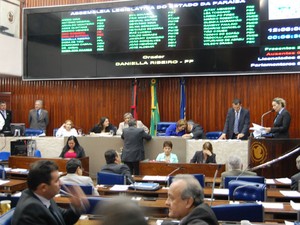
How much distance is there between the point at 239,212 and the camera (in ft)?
9.79

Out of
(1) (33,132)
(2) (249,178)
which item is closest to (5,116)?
(1) (33,132)

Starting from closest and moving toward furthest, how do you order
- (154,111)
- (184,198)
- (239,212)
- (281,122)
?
1. (184,198)
2. (239,212)
3. (281,122)
4. (154,111)

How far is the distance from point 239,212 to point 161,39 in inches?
253

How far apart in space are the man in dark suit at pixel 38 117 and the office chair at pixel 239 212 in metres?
7.98

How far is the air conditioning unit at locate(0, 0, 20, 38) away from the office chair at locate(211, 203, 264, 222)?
351 inches

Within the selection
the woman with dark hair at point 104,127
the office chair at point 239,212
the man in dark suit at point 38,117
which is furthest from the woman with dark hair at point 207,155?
the man in dark suit at point 38,117

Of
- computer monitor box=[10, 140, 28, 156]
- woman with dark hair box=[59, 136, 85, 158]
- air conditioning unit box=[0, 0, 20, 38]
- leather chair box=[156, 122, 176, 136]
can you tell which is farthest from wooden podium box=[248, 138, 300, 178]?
air conditioning unit box=[0, 0, 20, 38]

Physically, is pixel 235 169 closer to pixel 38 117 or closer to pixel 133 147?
pixel 133 147

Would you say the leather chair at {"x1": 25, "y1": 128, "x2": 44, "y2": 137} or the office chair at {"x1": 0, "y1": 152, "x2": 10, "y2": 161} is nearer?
the office chair at {"x1": 0, "y1": 152, "x2": 10, "y2": 161}

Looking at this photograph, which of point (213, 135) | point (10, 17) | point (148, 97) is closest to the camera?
point (213, 135)

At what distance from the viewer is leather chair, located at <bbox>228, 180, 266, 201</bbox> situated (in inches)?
155

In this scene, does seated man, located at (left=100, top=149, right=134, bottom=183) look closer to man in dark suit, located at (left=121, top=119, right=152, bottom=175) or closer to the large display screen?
man in dark suit, located at (left=121, top=119, right=152, bottom=175)

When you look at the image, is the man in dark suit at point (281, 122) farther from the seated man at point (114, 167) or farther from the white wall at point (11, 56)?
the white wall at point (11, 56)

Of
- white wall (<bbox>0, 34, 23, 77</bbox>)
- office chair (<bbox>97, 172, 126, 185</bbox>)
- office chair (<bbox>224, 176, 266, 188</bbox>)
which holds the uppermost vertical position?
white wall (<bbox>0, 34, 23, 77</bbox>)
